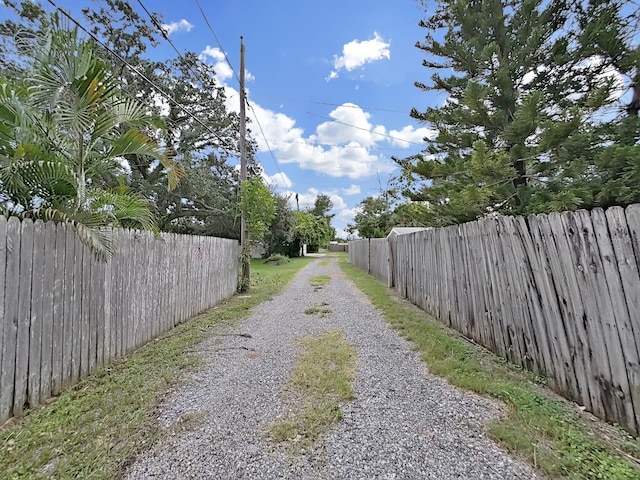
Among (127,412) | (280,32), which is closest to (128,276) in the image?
(127,412)

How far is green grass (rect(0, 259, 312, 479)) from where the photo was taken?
176 cm

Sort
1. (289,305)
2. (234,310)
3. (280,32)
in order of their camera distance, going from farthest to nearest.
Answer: (280,32) < (289,305) < (234,310)

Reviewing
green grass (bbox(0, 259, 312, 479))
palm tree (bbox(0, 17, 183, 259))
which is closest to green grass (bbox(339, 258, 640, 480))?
green grass (bbox(0, 259, 312, 479))

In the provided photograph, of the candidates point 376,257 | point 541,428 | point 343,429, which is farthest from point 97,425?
point 376,257

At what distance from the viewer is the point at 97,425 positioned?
2182mm

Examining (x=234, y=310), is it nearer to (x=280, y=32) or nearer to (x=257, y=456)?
(x=257, y=456)

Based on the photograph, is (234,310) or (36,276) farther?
(234,310)

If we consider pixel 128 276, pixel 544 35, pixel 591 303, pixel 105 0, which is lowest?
pixel 591 303

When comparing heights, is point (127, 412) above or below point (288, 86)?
below

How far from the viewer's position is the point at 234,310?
6.43 m

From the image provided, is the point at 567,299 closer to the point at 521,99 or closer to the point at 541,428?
the point at 541,428

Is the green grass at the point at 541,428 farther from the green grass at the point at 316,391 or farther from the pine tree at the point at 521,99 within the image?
the pine tree at the point at 521,99

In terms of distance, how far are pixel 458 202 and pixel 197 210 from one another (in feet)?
44.9

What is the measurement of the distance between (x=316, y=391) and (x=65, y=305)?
2423mm
